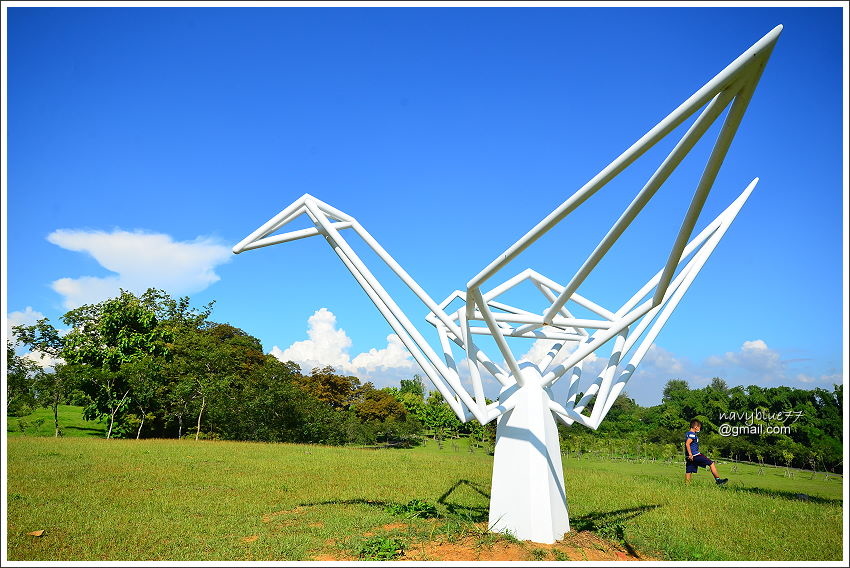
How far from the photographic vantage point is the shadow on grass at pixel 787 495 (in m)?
15.8

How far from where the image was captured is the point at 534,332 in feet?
37.6

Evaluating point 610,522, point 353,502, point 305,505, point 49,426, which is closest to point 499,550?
point 610,522

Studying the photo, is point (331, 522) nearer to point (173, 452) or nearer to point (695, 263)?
point (695, 263)

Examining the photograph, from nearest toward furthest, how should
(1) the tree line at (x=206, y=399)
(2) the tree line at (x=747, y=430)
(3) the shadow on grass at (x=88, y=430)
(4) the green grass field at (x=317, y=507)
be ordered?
(4) the green grass field at (x=317, y=507), (2) the tree line at (x=747, y=430), (1) the tree line at (x=206, y=399), (3) the shadow on grass at (x=88, y=430)

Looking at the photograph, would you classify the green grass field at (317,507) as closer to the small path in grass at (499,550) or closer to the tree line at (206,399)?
the small path in grass at (499,550)

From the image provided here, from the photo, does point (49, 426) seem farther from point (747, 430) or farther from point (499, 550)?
point (747, 430)

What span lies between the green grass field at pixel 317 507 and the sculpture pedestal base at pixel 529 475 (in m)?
0.70

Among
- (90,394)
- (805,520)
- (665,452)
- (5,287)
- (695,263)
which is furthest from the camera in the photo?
(90,394)

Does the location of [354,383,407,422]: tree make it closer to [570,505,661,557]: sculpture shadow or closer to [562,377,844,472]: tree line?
[562,377,844,472]: tree line

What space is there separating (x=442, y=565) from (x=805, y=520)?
33.7ft

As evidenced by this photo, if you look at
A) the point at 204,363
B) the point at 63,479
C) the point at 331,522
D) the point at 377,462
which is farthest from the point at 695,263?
the point at 204,363

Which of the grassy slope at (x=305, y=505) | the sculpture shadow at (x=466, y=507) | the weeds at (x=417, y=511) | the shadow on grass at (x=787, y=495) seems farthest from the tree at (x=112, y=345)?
the shadow on grass at (x=787, y=495)

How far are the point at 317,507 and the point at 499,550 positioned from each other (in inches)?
217

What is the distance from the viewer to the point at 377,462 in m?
22.3
